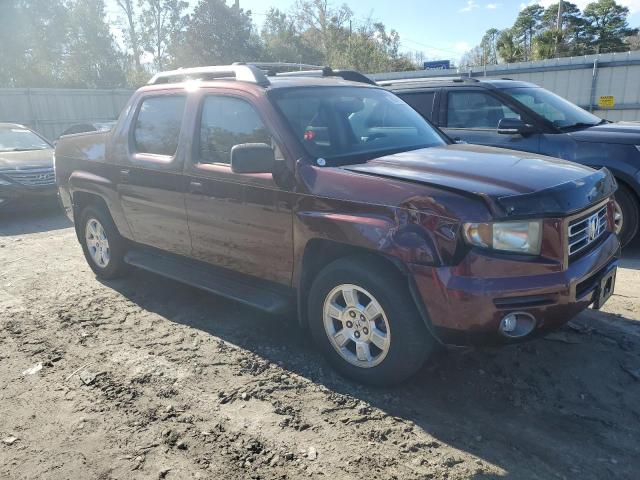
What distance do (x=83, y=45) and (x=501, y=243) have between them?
119ft

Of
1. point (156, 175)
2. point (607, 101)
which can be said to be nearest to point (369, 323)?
point (156, 175)

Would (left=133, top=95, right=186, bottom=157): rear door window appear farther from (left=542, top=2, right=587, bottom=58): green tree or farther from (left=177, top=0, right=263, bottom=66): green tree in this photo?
(left=542, top=2, right=587, bottom=58): green tree

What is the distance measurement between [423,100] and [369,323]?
473 centimetres

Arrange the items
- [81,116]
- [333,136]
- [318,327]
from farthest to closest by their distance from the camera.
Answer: [81,116] → [333,136] → [318,327]

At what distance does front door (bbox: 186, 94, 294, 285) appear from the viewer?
366 cm

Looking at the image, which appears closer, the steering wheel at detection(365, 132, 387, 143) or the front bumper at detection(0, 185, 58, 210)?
the steering wheel at detection(365, 132, 387, 143)

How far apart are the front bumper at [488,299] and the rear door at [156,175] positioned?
2296 millimetres

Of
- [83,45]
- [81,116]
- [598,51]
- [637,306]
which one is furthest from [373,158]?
[598,51]

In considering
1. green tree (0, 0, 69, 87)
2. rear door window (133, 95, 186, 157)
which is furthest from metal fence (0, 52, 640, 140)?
→ green tree (0, 0, 69, 87)

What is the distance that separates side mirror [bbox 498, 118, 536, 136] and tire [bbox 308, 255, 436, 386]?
3789 millimetres

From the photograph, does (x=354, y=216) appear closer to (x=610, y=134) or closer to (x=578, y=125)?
(x=610, y=134)

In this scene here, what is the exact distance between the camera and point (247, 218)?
12.5ft

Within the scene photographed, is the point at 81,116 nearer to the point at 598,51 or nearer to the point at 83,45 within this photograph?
the point at 83,45

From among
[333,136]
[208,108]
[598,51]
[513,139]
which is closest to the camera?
[333,136]
